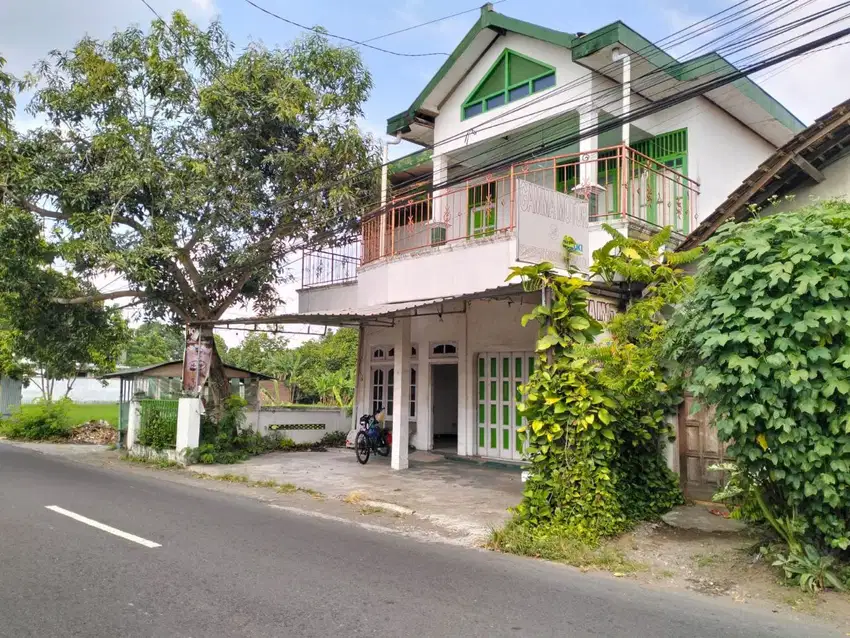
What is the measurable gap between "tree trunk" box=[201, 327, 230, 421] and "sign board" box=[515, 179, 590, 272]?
30.1 feet

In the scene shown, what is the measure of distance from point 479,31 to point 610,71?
332 cm

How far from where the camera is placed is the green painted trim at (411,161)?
1541 cm

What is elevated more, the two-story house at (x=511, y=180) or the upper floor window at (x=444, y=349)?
the two-story house at (x=511, y=180)

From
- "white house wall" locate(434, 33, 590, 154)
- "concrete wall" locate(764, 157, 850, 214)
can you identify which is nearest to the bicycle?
"white house wall" locate(434, 33, 590, 154)

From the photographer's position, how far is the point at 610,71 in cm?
1166

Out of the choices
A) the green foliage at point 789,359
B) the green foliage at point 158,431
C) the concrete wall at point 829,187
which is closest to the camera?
the green foliage at point 789,359

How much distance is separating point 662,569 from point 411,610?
2.88 meters

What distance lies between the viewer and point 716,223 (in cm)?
862

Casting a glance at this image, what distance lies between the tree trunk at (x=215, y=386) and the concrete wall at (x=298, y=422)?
1.16 metres

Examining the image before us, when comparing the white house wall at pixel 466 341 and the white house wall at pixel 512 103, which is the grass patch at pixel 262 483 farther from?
the white house wall at pixel 512 103

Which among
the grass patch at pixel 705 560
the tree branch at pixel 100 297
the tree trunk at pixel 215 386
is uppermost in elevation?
the tree branch at pixel 100 297

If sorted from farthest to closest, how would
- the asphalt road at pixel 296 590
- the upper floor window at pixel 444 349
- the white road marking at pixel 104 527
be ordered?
the upper floor window at pixel 444 349, the white road marking at pixel 104 527, the asphalt road at pixel 296 590

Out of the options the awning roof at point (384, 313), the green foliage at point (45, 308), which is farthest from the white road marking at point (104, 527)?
the green foliage at point (45, 308)

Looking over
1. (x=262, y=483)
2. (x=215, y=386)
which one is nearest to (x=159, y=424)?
(x=215, y=386)
